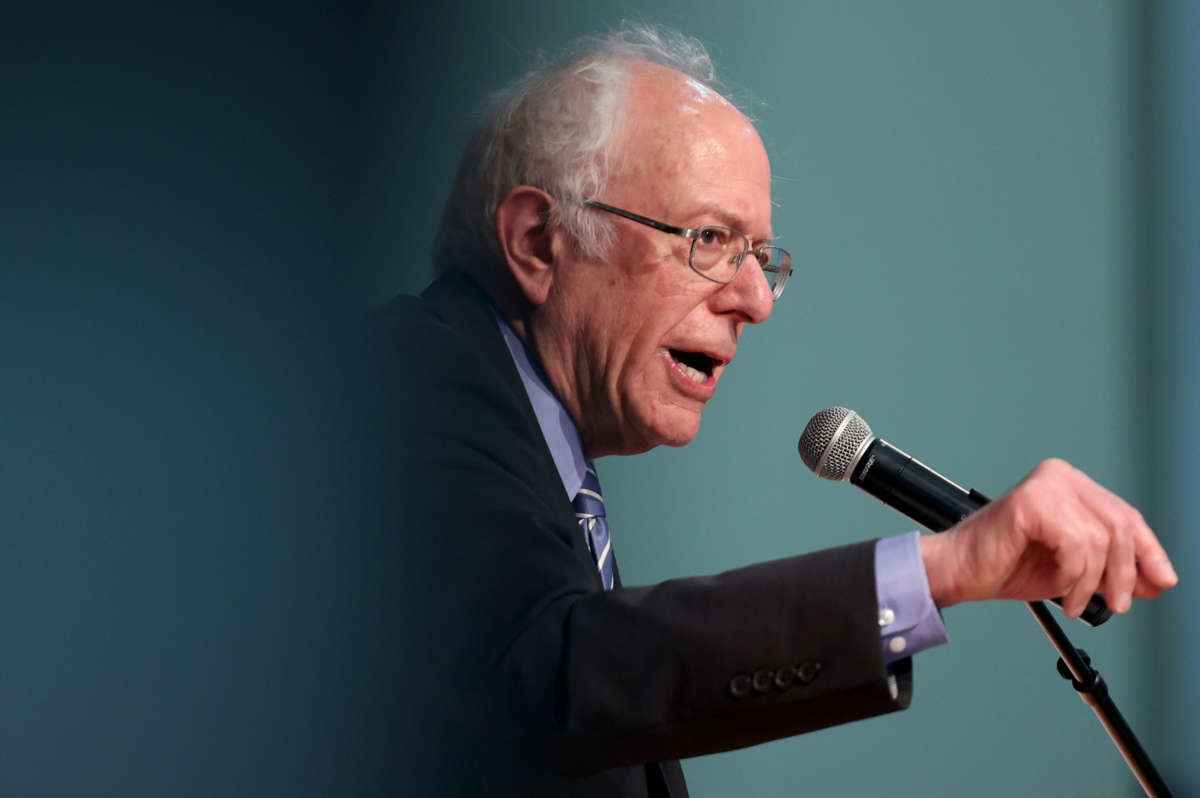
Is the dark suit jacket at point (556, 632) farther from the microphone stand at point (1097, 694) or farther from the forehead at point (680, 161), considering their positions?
the forehead at point (680, 161)

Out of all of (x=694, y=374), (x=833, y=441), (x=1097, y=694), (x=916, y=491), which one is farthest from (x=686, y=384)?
(x=1097, y=694)

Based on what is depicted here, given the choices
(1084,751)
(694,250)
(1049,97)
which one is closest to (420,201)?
(694,250)

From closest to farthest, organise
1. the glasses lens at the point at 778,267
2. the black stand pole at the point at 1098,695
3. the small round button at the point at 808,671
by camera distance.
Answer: the small round button at the point at 808,671, the black stand pole at the point at 1098,695, the glasses lens at the point at 778,267

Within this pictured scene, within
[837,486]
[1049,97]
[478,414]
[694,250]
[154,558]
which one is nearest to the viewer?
[154,558]

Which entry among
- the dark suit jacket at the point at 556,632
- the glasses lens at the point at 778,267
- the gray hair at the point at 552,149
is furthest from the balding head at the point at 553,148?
the dark suit jacket at the point at 556,632

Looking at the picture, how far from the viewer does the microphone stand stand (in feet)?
2.94

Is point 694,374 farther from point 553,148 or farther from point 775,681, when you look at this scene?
point 775,681

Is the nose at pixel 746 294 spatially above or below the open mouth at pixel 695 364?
above

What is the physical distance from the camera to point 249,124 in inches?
22.8

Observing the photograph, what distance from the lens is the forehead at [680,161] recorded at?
1184 millimetres

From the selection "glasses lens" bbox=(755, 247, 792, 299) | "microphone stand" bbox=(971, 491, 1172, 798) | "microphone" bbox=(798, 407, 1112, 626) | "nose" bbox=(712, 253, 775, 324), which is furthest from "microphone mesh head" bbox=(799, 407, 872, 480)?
"glasses lens" bbox=(755, 247, 792, 299)

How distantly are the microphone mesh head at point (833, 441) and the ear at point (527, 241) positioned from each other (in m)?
0.36

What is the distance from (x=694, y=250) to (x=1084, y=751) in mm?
1304

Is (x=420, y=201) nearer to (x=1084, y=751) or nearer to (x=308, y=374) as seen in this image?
(x=308, y=374)
